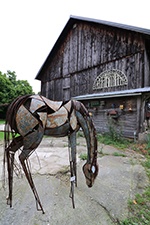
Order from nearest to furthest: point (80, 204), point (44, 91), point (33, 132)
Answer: point (33, 132), point (80, 204), point (44, 91)

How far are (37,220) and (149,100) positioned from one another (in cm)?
530

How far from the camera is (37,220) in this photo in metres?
1.20

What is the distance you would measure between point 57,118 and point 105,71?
5162 millimetres

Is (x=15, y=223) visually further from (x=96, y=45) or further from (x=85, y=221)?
(x=96, y=45)

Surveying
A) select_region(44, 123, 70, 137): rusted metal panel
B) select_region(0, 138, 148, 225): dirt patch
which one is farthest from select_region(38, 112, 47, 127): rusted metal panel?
select_region(0, 138, 148, 225): dirt patch

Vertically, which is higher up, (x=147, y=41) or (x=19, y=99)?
(x=147, y=41)

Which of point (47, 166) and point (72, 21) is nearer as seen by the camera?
point (47, 166)

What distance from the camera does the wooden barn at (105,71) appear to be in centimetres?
460

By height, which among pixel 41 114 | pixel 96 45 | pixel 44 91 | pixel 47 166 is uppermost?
pixel 96 45

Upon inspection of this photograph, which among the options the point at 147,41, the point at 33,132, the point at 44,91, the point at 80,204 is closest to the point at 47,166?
the point at 80,204

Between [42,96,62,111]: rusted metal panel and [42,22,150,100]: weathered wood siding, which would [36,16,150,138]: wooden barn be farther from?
[42,96,62,111]: rusted metal panel

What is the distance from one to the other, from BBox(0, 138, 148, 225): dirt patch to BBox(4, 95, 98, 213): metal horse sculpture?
139 mm

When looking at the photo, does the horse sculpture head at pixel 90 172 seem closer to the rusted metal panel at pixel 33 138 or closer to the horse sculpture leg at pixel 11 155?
the rusted metal panel at pixel 33 138

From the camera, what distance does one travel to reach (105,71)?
18.5 feet
